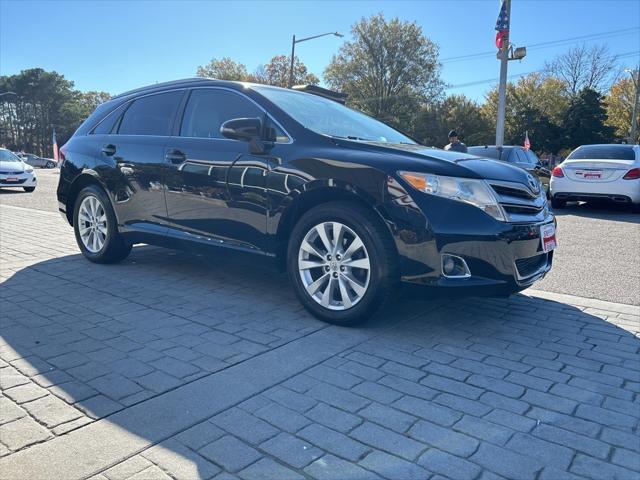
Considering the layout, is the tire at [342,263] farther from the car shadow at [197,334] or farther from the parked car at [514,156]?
the parked car at [514,156]

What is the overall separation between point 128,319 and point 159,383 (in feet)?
3.79

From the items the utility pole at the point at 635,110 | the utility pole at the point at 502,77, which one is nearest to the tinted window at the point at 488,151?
the utility pole at the point at 502,77

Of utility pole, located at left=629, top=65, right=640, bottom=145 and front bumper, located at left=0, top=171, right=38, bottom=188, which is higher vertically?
utility pole, located at left=629, top=65, right=640, bottom=145

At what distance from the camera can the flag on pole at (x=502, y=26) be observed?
16188mm

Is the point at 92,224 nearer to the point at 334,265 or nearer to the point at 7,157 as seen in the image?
the point at 334,265

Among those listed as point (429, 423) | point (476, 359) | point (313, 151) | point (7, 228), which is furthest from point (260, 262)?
point (7, 228)

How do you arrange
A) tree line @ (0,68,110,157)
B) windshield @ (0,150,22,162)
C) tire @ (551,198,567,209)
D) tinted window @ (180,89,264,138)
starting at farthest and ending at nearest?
tree line @ (0,68,110,157)
windshield @ (0,150,22,162)
tire @ (551,198,567,209)
tinted window @ (180,89,264,138)

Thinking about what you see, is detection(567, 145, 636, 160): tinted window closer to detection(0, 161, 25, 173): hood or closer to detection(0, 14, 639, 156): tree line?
detection(0, 161, 25, 173): hood

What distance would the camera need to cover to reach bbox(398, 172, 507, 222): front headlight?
334cm

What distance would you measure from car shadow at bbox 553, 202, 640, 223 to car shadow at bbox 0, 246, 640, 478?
7.03m

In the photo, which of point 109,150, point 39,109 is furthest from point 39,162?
point 109,150

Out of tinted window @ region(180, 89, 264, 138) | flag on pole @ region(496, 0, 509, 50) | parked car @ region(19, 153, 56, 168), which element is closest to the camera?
A: tinted window @ region(180, 89, 264, 138)

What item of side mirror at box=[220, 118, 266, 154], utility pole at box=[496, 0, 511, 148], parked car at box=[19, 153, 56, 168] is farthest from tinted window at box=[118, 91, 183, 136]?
parked car at box=[19, 153, 56, 168]

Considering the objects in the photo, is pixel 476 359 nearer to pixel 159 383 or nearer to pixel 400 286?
pixel 400 286
